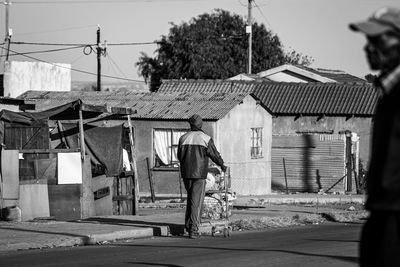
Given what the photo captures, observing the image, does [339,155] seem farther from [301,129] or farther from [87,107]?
[87,107]

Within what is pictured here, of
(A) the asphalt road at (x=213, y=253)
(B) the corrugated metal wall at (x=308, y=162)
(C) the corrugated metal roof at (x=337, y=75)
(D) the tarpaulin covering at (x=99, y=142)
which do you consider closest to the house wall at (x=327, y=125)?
(B) the corrugated metal wall at (x=308, y=162)

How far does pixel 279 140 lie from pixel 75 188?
59.7 feet

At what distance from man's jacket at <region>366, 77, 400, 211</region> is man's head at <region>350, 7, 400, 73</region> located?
16cm

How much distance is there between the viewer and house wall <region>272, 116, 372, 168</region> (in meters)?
42.0

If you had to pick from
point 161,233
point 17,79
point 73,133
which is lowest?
point 161,233

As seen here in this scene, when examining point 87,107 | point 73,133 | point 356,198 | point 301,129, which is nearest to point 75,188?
point 87,107

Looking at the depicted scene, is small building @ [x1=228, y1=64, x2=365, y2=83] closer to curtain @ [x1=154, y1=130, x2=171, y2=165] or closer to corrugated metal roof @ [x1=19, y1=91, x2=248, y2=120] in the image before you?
corrugated metal roof @ [x1=19, y1=91, x2=248, y2=120]

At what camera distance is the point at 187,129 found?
3288 cm

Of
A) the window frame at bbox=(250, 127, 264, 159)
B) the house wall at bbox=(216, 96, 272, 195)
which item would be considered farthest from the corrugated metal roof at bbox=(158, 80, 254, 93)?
the window frame at bbox=(250, 127, 264, 159)

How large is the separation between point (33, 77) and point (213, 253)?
37.1 metres

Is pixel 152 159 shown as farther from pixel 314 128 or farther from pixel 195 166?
pixel 195 166

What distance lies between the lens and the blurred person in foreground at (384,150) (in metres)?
4.98

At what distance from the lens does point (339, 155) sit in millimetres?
36156

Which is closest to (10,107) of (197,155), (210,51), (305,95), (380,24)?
(197,155)
